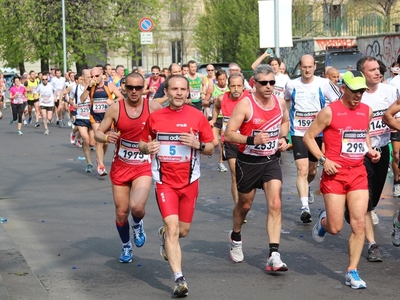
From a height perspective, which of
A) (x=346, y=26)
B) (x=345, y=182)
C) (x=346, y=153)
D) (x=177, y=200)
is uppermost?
(x=346, y=26)

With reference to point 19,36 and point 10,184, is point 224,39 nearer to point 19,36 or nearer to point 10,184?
point 19,36

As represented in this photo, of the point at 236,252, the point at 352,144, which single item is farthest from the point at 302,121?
the point at 352,144

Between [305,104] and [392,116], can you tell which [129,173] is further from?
[305,104]

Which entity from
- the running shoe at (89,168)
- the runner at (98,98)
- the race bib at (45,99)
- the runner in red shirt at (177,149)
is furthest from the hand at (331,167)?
the race bib at (45,99)

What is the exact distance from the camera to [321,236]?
8.16 meters

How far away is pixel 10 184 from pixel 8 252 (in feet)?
19.8

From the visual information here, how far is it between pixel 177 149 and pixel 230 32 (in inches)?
1666

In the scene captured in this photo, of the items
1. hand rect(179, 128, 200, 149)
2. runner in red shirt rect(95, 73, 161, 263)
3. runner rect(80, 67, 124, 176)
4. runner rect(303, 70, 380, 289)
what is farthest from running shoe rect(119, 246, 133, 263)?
runner rect(80, 67, 124, 176)

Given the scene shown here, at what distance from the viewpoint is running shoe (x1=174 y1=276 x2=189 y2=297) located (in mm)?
6883

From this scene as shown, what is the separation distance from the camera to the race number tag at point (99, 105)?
15359 mm

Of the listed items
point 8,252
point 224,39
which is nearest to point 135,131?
point 8,252

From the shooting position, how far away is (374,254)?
8.12 m

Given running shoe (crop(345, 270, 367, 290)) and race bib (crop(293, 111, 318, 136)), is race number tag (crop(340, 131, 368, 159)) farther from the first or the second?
race bib (crop(293, 111, 318, 136))

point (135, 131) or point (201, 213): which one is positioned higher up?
point (135, 131)
